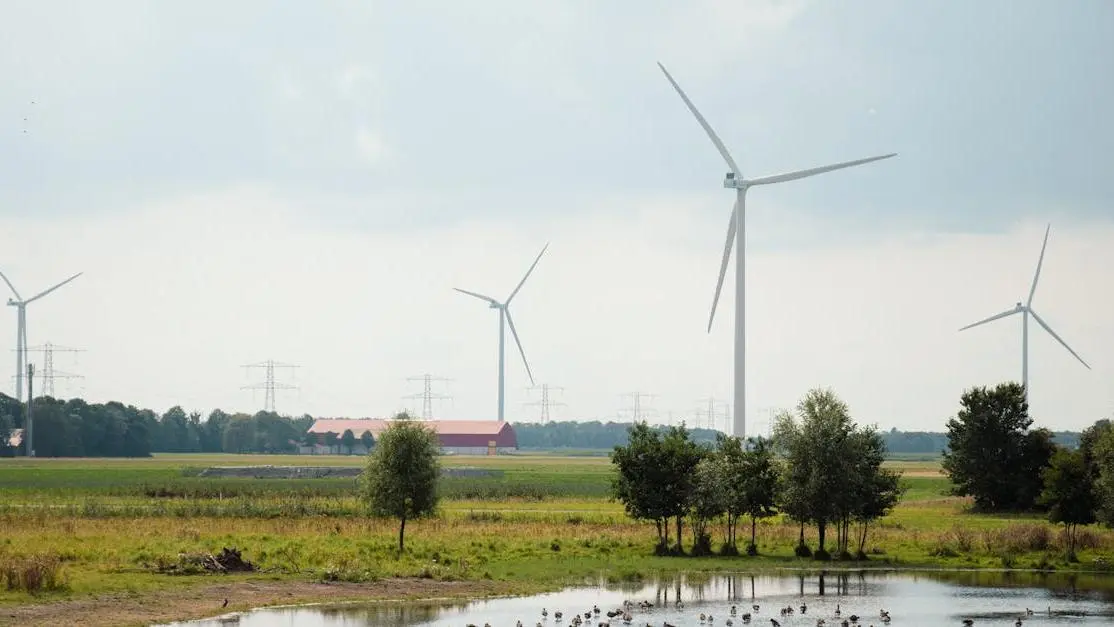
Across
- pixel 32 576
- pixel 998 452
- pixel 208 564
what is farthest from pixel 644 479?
pixel 998 452

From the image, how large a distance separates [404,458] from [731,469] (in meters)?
16.2

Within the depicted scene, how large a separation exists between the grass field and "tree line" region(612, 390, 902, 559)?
2.04m

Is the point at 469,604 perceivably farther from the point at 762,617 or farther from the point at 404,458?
the point at 404,458

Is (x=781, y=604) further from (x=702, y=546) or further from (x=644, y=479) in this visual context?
(x=644, y=479)

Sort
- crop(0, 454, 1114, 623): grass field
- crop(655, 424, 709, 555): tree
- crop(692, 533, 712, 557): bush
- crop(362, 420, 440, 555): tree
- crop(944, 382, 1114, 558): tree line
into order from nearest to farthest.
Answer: crop(0, 454, 1114, 623): grass field → crop(362, 420, 440, 555): tree → crop(692, 533, 712, 557): bush → crop(655, 424, 709, 555): tree → crop(944, 382, 1114, 558): tree line

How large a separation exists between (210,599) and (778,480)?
32357 millimetres

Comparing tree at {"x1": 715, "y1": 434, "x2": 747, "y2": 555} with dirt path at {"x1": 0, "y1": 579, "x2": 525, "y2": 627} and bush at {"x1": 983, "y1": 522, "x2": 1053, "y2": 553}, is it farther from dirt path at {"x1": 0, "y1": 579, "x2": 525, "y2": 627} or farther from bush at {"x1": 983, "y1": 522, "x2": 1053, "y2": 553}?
dirt path at {"x1": 0, "y1": 579, "x2": 525, "y2": 627}

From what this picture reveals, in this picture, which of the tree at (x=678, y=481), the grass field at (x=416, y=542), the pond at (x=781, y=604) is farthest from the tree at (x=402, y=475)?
the pond at (x=781, y=604)

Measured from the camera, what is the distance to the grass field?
187ft

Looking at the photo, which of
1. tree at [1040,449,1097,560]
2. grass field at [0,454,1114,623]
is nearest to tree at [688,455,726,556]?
grass field at [0,454,1114,623]

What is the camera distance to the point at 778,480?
7231cm

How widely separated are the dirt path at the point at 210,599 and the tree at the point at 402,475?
11492 millimetres

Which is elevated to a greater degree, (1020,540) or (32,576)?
(32,576)

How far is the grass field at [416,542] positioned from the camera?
57.0 m
